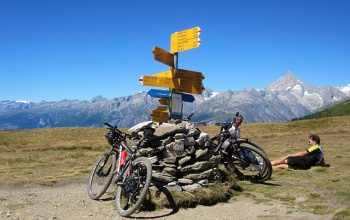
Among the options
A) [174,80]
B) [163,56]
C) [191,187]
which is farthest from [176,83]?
[191,187]

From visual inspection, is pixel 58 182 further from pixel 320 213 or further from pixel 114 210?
pixel 320 213

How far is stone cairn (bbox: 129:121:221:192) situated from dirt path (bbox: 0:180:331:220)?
989mm

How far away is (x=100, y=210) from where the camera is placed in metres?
10.2

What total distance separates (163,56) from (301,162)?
338 inches

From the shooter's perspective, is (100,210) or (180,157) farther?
(180,157)

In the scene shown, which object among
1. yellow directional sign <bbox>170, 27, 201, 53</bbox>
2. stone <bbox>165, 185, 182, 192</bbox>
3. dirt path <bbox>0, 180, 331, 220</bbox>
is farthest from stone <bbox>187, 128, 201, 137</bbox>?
yellow directional sign <bbox>170, 27, 201, 53</bbox>

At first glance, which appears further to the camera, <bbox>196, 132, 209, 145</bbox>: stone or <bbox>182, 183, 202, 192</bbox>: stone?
<bbox>196, 132, 209, 145</bbox>: stone

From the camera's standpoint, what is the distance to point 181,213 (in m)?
9.55

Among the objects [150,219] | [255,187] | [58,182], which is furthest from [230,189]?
[58,182]

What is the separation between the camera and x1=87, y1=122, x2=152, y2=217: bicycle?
952 cm

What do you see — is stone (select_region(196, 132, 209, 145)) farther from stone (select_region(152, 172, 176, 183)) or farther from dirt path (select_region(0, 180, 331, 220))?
dirt path (select_region(0, 180, 331, 220))

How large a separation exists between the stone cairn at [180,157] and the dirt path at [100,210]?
0.99 meters

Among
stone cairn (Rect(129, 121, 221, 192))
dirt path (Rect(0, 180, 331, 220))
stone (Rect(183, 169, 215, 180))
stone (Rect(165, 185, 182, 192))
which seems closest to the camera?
dirt path (Rect(0, 180, 331, 220))

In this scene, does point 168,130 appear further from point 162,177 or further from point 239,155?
point 239,155
